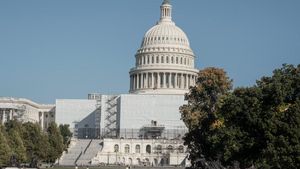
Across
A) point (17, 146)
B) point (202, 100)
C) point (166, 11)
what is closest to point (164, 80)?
point (166, 11)

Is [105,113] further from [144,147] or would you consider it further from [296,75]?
[296,75]

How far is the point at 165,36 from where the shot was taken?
609ft

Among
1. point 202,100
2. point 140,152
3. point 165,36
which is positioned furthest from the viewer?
point 165,36

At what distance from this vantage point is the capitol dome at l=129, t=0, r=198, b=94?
182000 millimetres

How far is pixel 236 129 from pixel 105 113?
124 metres

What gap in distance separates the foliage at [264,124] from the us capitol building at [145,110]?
290ft

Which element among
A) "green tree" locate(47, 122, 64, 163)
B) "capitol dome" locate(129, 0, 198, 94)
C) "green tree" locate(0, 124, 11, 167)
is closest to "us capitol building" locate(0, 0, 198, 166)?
"capitol dome" locate(129, 0, 198, 94)

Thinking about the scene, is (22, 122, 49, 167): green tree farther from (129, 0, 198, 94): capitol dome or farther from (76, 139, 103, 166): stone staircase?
(129, 0, 198, 94): capitol dome

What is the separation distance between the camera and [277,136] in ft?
164

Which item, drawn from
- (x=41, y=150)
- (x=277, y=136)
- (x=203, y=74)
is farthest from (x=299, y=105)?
(x=41, y=150)

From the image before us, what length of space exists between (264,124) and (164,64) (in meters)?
132

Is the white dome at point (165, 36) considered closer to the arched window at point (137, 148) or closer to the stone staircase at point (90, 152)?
the arched window at point (137, 148)

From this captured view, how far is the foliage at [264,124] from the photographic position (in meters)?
48.5

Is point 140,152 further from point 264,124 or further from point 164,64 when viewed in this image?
point 264,124
